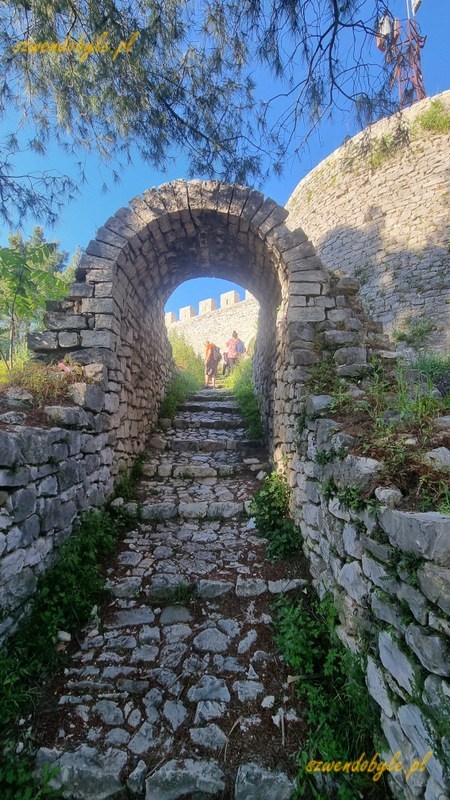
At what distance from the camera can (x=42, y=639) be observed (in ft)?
7.94

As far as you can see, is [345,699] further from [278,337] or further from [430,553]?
[278,337]

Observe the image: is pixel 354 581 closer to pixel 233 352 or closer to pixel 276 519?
pixel 276 519

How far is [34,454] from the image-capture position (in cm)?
271

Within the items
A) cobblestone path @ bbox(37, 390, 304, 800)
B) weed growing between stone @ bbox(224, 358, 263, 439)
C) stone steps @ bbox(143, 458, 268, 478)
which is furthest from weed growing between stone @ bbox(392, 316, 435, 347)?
cobblestone path @ bbox(37, 390, 304, 800)

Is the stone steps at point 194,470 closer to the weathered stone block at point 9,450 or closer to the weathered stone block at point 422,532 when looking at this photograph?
the weathered stone block at point 9,450

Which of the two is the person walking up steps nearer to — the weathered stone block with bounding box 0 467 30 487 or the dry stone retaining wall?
the dry stone retaining wall

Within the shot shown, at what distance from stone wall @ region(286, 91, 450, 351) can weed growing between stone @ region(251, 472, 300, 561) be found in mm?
7499

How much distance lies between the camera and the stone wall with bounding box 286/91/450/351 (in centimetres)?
951

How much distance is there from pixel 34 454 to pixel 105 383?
57.2 inches

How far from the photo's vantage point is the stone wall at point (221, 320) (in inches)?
787

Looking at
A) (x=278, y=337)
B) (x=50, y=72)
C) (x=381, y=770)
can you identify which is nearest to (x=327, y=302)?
(x=278, y=337)

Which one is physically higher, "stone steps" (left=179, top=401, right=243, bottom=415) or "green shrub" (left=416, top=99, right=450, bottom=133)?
"green shrub" (left=416, top=99, right=450, bottom=133)

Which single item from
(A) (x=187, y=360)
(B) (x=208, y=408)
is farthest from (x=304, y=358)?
(A) (x=187, y=360)

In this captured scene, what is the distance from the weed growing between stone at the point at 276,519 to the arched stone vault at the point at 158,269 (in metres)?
0.73
